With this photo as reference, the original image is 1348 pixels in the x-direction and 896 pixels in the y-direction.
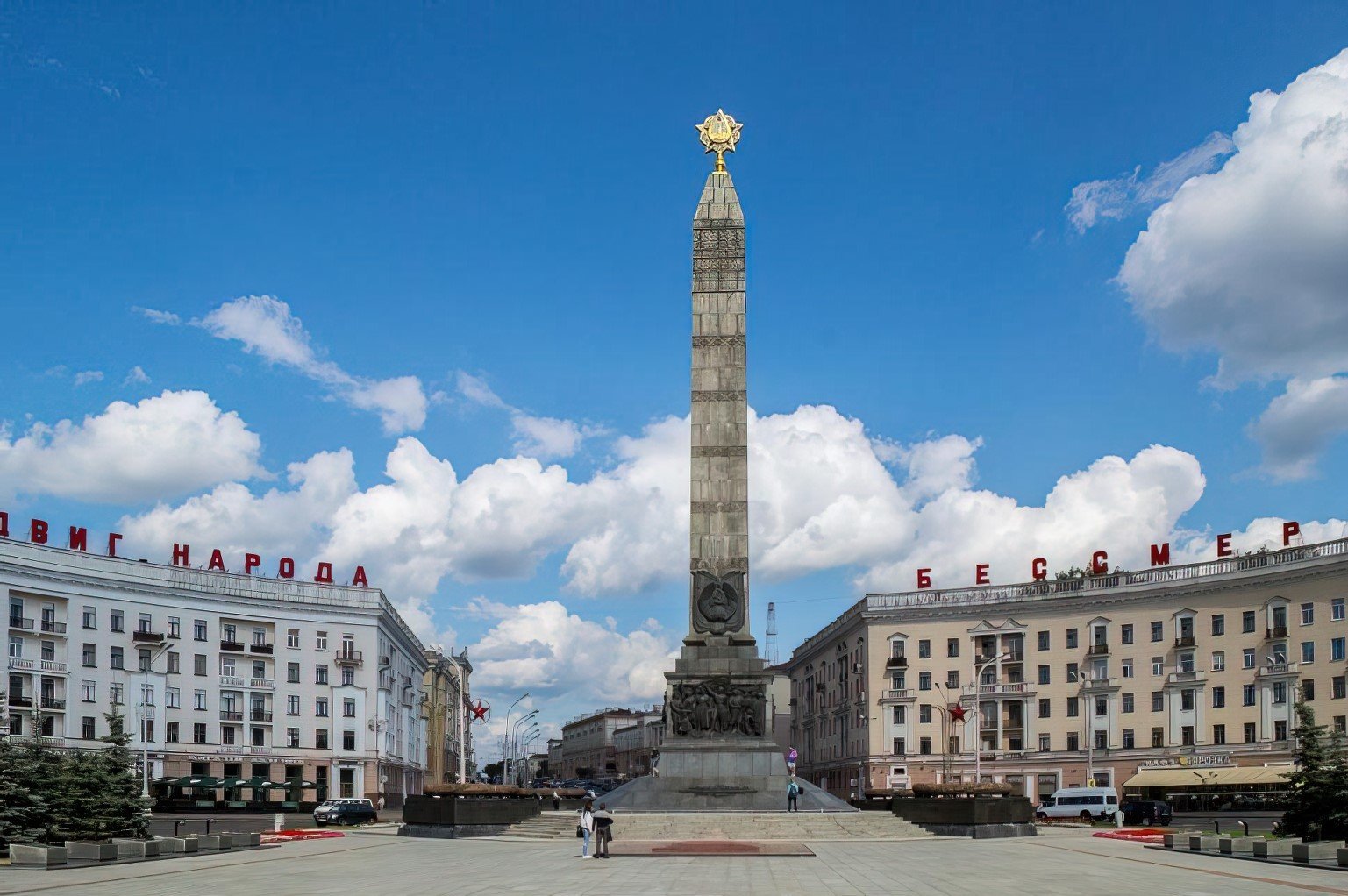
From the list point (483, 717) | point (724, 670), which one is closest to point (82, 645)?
point (483, 717)

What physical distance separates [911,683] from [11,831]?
6591cm

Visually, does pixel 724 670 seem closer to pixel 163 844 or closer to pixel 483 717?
pixel 163 844

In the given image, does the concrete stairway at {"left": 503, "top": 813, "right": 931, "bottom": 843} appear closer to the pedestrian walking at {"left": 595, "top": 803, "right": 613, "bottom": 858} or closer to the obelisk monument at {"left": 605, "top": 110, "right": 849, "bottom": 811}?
the obelisk monument at {"left": 605, "top": 110, "right": 849, "bottom": 811}

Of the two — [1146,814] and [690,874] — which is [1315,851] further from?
[1146,814]

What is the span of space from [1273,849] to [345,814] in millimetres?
40413

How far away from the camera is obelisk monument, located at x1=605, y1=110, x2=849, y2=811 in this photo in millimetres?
47281

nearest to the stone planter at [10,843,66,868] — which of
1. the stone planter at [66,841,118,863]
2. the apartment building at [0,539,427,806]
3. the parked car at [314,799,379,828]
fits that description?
the stone planter at [66,841,118,863]

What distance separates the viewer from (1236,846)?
1393 inches

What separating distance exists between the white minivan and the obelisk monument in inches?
754

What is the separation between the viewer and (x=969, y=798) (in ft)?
145

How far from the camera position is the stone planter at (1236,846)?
1379 inches

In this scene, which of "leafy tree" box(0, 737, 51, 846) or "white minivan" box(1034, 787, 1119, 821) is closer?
"leafy tree" box(0, 737, 51, 846)

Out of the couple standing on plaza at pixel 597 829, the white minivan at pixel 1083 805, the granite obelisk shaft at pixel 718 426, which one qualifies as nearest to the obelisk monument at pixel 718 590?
the granite obelisk shaft at pixel 718 426

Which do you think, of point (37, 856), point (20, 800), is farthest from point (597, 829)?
point (20, 800)
